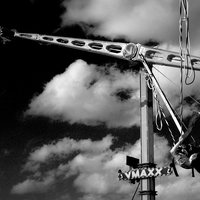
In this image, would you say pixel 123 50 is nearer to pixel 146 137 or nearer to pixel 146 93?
pixel 146 93

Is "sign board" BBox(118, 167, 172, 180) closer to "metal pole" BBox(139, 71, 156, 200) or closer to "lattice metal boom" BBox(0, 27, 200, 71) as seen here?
"metal pole" BBox(139, 71, 156, 200)

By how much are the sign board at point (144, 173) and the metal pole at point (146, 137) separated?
42cm

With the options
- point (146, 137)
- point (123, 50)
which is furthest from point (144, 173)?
point (123, 50)

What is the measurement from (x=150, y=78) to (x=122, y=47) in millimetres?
4656

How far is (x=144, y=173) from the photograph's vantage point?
23.9 meters

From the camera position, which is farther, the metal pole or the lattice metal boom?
the metal pole

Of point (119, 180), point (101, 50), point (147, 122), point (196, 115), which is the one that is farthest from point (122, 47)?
point (196, 115)

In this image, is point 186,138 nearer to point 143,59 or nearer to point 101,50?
point 143,59

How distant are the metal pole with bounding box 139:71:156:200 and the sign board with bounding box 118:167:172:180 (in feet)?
1.37

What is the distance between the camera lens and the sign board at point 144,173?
22969 mm

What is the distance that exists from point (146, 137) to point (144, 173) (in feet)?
8.63

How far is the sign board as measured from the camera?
2297cm

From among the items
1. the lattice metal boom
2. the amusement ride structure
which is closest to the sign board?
the amusement ride structure

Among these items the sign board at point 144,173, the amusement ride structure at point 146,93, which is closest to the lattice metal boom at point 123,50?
the amusement ride structure at point 146,93
